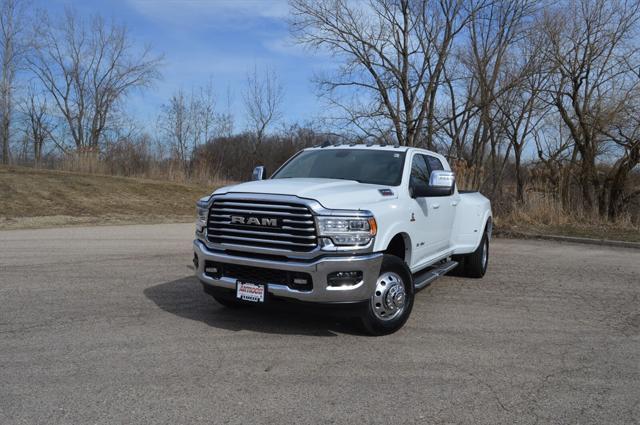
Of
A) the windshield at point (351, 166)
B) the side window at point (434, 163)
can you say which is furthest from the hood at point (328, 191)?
the side window at point (434, 163)

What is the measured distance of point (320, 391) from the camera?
3.94 metres

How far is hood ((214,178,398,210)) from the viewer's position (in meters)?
4.96

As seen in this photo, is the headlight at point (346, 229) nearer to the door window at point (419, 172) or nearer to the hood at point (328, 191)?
the hood at point (328, 191)

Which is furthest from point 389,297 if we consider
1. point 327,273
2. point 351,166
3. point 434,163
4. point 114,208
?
point 114,208

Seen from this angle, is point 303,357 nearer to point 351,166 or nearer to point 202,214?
point 202,214

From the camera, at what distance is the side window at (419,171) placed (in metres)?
6.46

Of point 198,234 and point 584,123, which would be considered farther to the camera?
point 584,123

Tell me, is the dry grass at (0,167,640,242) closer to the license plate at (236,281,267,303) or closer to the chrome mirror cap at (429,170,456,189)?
the chrome mirror cap at (429,170,456,189)

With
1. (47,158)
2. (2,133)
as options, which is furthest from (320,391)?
(2,133)

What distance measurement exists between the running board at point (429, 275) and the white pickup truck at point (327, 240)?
3cm

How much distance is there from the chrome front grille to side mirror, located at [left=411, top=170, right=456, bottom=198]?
165cm

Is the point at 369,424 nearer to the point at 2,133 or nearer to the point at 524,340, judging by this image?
the point at 524,340

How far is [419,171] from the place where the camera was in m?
6.73

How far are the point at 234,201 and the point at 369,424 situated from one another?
8.68 ft
